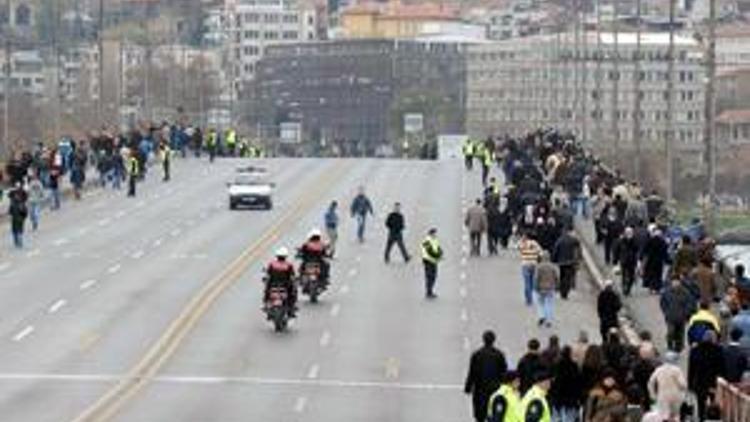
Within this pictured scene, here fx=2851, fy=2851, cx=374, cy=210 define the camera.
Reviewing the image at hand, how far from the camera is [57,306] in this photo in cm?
4684

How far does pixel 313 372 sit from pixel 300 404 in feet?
11.5

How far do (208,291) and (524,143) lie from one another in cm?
3920

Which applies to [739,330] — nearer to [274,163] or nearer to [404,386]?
[404,386]

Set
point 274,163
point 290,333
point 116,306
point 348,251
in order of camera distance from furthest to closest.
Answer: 1. point 274,163
2. point 348,251
3. point 116,306
4. point 290,333

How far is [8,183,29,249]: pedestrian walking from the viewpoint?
57.6 metres

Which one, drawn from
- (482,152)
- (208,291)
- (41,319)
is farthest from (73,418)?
(482,152)

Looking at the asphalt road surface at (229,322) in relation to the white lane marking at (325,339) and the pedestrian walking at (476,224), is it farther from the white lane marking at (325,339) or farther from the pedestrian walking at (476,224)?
the pedestrian walking at (476,224)

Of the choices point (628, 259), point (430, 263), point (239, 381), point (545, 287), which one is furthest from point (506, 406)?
point (430, 263)

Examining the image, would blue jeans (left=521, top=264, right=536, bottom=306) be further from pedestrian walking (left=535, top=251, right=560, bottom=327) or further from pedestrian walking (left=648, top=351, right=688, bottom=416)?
pedestrian walking (left=648, top=351, right=688, bottom=416)

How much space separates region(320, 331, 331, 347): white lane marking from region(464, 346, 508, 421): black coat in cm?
1173

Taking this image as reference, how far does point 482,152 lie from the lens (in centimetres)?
8656

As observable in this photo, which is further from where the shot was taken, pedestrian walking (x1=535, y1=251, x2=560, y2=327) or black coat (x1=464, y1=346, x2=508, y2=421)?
pedestrian walking (x1=535, y1=251, x2=560, y2=327)

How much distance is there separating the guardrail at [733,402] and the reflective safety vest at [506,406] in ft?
6.84

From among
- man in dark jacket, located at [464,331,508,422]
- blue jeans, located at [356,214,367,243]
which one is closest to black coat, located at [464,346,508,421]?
man in dark jacket, located at [464,331,508,422]
